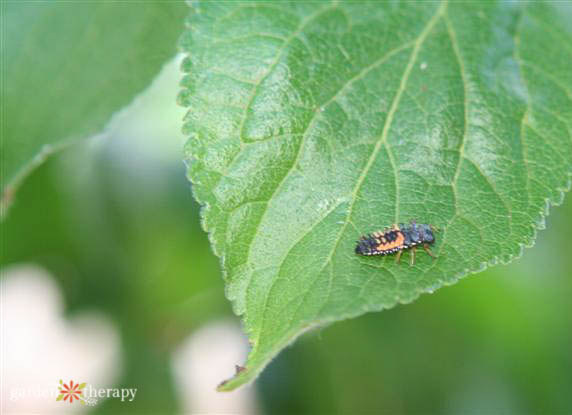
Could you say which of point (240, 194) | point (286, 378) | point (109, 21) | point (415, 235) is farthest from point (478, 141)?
point (286, 378)

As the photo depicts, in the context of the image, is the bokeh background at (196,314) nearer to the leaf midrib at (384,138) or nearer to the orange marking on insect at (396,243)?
the orange marking on insect at (396,243)

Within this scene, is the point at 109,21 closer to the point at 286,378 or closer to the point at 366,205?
the point at 366,205

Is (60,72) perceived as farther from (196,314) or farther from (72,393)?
(196,314)

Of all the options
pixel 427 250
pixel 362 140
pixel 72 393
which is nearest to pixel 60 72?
pixel 362 140

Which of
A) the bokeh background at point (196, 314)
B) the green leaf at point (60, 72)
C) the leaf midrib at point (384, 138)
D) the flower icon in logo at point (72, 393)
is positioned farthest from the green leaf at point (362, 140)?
the flower icon in logo at point (72, 393)

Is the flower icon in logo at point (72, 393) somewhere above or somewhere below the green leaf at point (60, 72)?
below

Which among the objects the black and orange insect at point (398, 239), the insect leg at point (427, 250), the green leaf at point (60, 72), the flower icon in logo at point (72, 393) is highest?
the green leaf at point (60, 72)
